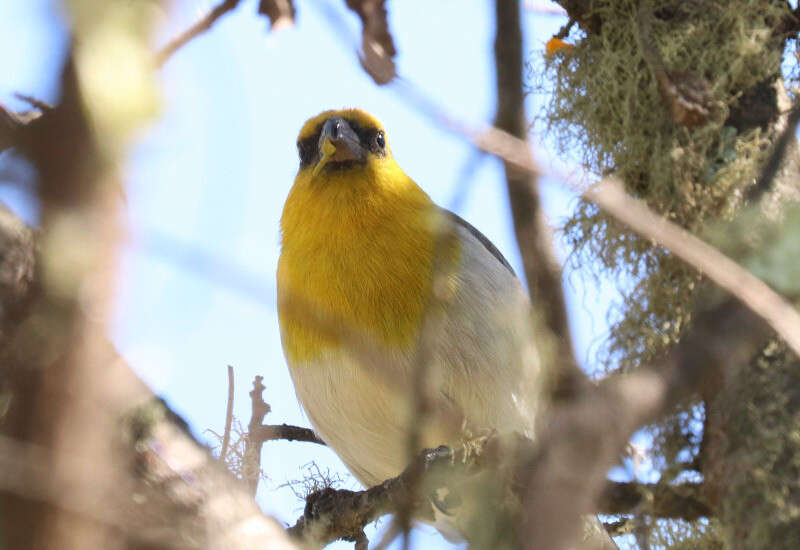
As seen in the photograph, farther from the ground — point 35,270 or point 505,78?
point 505,78

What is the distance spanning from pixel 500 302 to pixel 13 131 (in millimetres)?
2970

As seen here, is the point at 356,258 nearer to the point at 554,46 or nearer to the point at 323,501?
the point at 323,501

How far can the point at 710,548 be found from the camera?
3.16m

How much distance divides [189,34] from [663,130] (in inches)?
96.0

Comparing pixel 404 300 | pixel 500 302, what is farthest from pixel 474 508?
pixel 500 302

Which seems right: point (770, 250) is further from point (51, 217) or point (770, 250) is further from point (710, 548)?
point (51, 217)

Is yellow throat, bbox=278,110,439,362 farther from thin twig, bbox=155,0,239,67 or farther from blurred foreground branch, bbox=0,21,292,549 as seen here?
blurred foreground branch, bbox=0,21,292,549

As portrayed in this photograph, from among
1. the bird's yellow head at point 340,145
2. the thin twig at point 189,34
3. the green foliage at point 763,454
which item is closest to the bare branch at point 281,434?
the bird's yellow head at point 340,145

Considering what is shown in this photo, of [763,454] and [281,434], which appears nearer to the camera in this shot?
[763,454]

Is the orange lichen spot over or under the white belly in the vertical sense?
over

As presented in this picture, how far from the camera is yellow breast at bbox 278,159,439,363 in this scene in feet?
12.1

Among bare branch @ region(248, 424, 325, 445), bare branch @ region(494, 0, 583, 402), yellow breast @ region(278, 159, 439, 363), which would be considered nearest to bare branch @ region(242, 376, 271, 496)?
bare branch @ region(248, 424, 325, 445)

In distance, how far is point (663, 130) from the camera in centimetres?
341

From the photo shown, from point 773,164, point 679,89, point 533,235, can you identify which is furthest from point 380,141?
point 533,235
